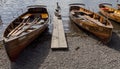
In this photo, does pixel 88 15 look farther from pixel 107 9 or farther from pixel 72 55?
pixel 72 55

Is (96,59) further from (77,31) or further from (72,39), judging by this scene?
(77,31)

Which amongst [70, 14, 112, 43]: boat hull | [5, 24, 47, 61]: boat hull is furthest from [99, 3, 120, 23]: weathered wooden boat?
[5, 24, 47, 61]: boat hull

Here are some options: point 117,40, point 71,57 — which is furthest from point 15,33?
point 117,40

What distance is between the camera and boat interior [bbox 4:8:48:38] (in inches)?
557

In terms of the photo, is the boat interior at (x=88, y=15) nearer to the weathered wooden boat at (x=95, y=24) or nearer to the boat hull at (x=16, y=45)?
the weathered wooden boat at (x=95, y=24)

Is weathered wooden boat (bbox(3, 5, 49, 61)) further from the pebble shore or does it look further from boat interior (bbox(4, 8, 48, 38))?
the pebble shore

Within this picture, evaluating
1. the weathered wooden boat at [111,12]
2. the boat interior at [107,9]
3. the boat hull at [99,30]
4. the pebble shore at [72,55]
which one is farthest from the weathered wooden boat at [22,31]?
the boat interior at [107,9]

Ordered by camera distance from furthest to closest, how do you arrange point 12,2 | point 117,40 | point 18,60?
point 12,2, point 117,40, point 18,60

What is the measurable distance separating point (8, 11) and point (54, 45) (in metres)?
12.9

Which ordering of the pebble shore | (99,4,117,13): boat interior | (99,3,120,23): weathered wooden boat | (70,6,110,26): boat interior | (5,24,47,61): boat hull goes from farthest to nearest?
(99,4,117,13): boat interior → (99,3,120,23): weathered wooden boat → (70,6,110,26): boat interior → the pebble shore → (5,24,47,61): boat hull

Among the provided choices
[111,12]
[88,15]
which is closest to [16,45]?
[88,15]

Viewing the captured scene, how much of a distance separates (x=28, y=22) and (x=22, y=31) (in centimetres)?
294

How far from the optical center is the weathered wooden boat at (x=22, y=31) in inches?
458

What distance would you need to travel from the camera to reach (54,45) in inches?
548
